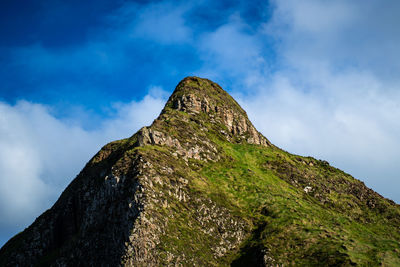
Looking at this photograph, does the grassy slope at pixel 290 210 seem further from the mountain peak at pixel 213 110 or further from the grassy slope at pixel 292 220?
the mountain peak at pixel 213 110

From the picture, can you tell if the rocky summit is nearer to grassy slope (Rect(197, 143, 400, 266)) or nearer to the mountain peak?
grassy slope (Rect(197, 143, 400, 266))

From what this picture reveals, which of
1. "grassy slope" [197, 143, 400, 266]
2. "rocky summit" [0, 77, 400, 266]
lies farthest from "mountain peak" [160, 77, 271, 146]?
"grassy slope" [197, 143, 400, 266]

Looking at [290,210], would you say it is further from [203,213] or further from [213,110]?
[213,110]

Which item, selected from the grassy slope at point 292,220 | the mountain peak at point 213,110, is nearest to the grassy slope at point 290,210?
the grassy slope at point 292,220

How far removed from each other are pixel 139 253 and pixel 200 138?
3615 cm

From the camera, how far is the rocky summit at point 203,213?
4403 centimetres

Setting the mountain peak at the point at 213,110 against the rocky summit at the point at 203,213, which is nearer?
the rocky summit at the point at 203,213

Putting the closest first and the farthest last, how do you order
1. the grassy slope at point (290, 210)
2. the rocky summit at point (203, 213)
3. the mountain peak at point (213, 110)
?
the rocky summit at point (203, 213) → the grassy slope at point (290, 210) → the mountain peak at point (213, 110)

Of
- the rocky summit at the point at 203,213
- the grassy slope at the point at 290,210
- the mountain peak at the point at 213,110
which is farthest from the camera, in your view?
the mountain peak at the point at 213,110

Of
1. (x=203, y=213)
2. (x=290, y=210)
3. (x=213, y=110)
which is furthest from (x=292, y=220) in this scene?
(x=213, y=110)

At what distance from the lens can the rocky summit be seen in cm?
4403

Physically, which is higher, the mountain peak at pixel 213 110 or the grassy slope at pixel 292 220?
the mountain peak at pixel 213 110

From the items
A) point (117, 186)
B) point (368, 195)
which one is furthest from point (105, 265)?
point (368, 195)

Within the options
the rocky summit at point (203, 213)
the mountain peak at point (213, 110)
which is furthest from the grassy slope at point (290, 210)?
the mountain peak at point (213, 110)
